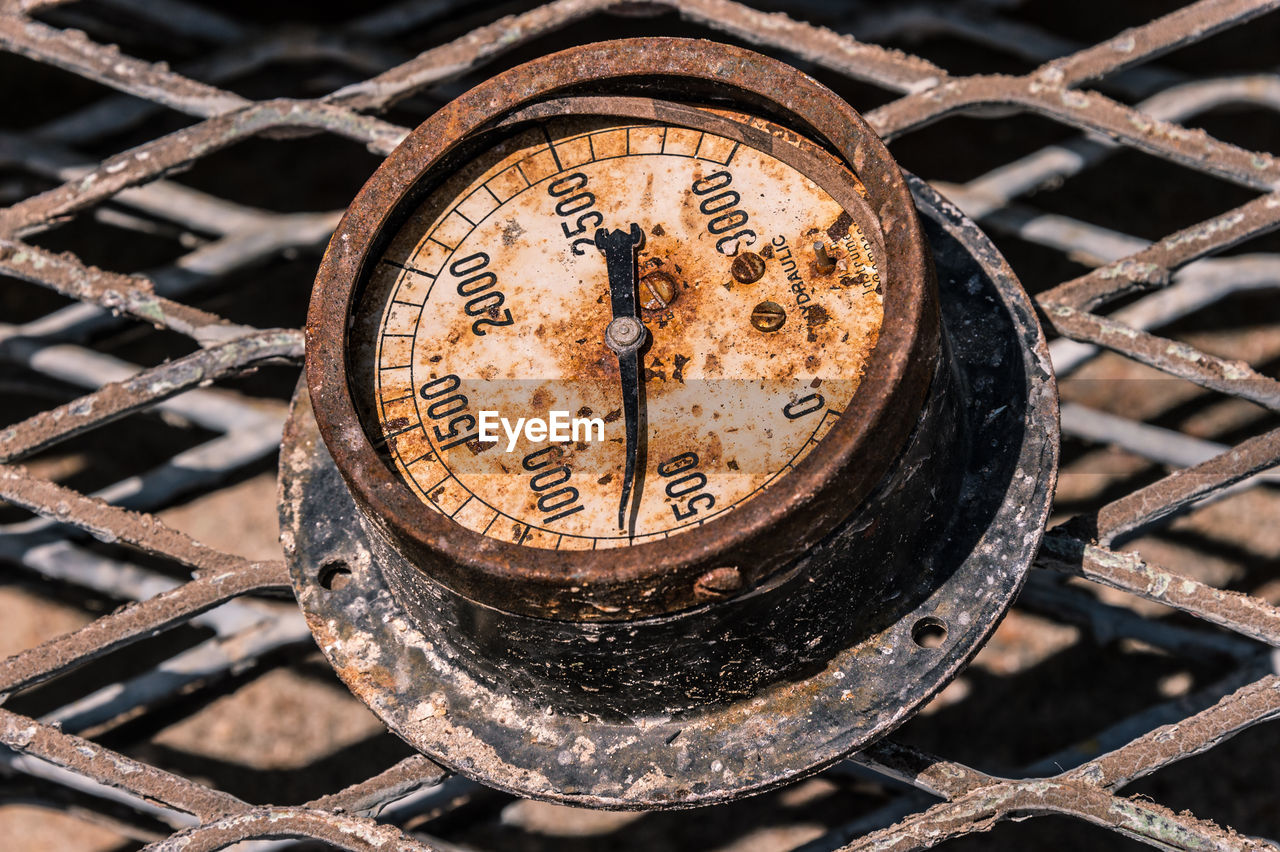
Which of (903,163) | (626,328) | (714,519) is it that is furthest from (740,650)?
(903,163)

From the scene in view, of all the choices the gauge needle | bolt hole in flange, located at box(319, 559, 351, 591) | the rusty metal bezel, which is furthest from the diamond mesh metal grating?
the gauge needle

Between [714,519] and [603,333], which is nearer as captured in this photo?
[714,519]

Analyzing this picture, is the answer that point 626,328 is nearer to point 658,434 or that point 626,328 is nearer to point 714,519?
point 658,434

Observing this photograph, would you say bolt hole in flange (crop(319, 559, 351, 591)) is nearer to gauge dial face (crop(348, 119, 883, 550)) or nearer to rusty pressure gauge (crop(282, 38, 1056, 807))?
rusty pressure gauge (crop(282, 38, 1056, 807))

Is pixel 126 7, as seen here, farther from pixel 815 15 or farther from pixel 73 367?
pixel 815 15

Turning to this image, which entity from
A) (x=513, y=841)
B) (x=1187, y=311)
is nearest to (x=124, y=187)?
(x=513, y=841)

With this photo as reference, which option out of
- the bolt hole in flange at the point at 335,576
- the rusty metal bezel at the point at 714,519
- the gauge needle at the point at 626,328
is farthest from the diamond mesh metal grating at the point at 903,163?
the gauge needle at the point at 626,328

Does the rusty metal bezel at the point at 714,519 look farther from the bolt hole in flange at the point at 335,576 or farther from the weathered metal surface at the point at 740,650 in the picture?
the bolt hole in flange at the point at 335,576

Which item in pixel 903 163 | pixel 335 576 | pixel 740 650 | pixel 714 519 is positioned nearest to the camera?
pixel 714 519
